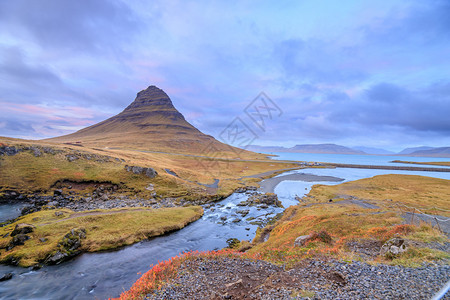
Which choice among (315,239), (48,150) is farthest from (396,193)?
(48,150)

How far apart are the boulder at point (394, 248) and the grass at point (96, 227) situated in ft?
90.4

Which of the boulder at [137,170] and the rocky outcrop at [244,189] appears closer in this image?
the boulder at [137,170]

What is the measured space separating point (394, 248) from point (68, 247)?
1323 inches

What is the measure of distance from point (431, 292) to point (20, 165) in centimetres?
7128

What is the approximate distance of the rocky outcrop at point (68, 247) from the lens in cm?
2075

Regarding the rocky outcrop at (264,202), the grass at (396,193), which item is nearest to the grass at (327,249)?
the rocky outcrop at (264,202)

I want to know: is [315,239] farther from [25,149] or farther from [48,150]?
[25,149]

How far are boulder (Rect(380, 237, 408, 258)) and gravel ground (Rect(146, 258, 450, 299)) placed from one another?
2360mm

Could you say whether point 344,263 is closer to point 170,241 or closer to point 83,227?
point 170,241

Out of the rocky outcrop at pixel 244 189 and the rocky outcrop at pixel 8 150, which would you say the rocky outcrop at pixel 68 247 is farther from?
the rocky outcrop at pixel 8 150

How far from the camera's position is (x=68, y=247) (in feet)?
74.3

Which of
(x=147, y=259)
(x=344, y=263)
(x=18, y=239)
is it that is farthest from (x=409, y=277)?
(x=18, y=239)

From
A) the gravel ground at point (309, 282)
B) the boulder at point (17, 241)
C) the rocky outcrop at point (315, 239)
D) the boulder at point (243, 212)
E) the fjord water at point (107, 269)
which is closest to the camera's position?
the gravel ground at point (309, 282)

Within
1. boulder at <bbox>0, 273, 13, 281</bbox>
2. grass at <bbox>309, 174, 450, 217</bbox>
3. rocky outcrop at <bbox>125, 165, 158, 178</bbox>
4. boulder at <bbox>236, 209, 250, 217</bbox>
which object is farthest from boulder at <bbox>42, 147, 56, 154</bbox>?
grass at <bbox>309, 174, 450, 217</bbox>
